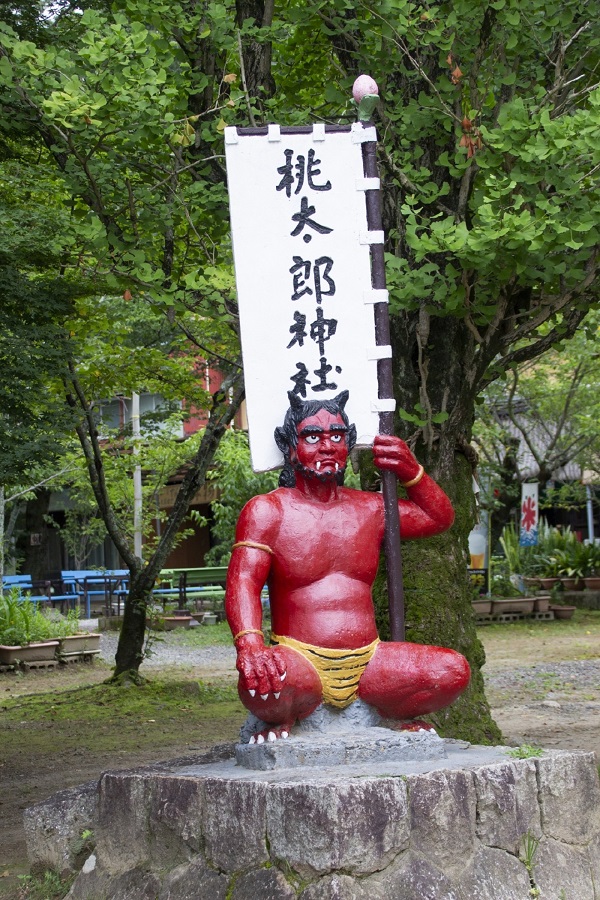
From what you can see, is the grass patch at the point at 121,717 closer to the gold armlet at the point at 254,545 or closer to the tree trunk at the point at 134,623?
the tree trunk at the point at 134,623

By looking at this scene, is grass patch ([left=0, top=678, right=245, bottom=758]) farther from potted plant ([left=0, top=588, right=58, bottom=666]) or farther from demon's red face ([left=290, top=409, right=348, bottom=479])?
demon's red face ([left=290, top=409, right=348, bottom=479])

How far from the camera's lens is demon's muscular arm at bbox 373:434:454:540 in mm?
5375

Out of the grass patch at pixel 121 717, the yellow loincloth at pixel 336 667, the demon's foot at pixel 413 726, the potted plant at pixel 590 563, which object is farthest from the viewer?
the potted plant at pixel 590 563

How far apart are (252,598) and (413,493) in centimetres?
107

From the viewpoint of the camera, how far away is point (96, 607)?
2683cm

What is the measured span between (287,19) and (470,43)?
1.64 metres

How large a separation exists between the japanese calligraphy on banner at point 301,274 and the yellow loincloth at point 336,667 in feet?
3.25

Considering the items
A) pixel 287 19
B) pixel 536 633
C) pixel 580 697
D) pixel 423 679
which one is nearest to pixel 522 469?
pixel 536 633

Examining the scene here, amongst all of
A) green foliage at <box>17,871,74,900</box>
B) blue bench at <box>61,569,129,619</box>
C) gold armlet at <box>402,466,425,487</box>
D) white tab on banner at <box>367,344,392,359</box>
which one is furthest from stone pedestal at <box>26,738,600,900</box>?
blue bench at <box>61,569,129,619</box>

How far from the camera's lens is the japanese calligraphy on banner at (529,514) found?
20719mm

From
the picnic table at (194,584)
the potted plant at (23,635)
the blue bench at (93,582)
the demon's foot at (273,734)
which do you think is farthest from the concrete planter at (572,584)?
the demon's foot at (273,734)

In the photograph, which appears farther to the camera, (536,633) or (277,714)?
(536,633)

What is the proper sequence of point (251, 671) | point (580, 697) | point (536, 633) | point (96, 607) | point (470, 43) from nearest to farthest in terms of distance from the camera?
point (251, 671), point (470, 43), point (580, 697), point (536, 633), point (96, 607)

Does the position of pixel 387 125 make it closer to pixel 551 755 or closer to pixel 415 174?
pixel 415 174
